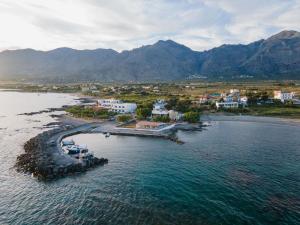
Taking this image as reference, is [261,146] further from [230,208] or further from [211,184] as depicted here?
[230,208]

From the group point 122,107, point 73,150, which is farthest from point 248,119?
point 73,150

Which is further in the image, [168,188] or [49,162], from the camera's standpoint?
[49,162]

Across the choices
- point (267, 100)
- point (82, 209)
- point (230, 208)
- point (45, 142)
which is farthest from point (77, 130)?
point (267, 100)

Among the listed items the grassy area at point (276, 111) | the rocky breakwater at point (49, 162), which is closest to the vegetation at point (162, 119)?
the rocky breakwater at point (49, 162)

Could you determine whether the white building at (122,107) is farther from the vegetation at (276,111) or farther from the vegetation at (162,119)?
the vegetation at (276,111)

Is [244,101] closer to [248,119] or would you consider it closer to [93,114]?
[248,119]

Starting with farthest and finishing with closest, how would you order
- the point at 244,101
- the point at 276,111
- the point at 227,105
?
the point at 244,101 → the point at 227,105 → the point at 276,111
